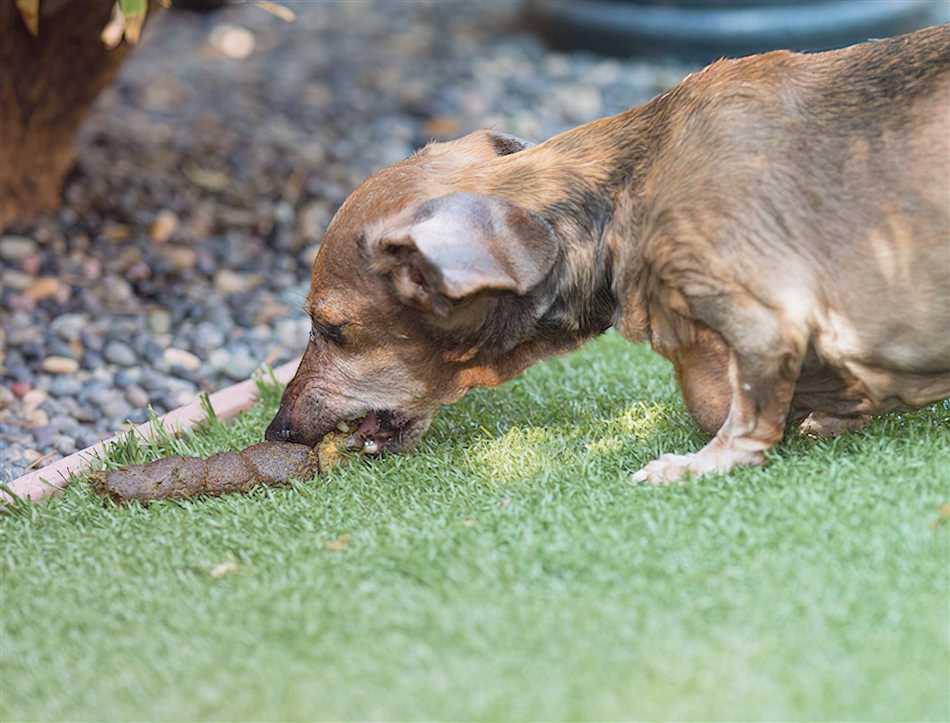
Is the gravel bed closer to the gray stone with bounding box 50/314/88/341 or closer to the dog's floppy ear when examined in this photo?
the gray stone with bounding box 50/314/88/341

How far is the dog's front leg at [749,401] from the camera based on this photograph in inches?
146

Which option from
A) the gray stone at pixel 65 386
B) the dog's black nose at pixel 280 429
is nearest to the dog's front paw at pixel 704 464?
the dog's black nose at pixel 280 429

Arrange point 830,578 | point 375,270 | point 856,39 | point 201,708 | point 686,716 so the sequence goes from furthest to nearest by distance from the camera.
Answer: point 856,39
point 375,270
point 830,578
point 201,708
point 686,716

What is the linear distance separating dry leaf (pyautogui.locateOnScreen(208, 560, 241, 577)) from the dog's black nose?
2.67 feet

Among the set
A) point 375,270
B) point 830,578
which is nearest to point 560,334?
point 375,270

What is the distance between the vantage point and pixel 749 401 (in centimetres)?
382

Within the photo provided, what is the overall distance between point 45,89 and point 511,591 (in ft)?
15.1

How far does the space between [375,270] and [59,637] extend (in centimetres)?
151

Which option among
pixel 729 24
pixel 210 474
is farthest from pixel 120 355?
pixel 729 24

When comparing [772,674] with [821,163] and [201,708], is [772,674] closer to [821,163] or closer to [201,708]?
[201,708]

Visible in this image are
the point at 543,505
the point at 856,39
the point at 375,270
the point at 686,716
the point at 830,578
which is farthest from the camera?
the point at 856,39

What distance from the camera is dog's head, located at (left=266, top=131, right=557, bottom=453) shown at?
12.4 feet

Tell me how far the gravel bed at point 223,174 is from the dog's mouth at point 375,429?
1.10m

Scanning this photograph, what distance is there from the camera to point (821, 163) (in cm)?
384
